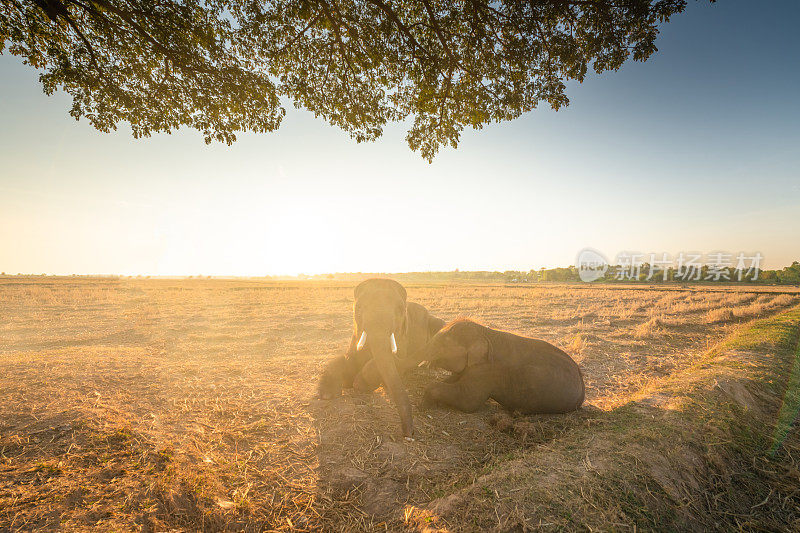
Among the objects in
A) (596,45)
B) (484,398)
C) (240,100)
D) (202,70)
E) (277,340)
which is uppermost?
(596,45)

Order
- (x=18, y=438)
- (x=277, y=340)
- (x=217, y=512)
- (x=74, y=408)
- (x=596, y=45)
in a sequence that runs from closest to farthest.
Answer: (x=217, y=512) → (x=18, y=438) → (x=74, y=408) → (x=596, y=45) → (x=277, y=340)

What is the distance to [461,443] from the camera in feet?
13.8

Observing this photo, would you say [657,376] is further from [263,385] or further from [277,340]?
[277,340]

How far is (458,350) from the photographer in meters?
5.25

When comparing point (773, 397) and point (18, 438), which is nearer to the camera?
point (18, 438)

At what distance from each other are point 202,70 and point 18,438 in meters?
6.71

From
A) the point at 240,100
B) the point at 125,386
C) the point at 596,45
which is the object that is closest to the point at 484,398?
the point at 125,386

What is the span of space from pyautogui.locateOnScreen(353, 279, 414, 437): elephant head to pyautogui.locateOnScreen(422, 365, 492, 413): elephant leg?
2.60ft

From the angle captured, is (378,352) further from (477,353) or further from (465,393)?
(477,353)

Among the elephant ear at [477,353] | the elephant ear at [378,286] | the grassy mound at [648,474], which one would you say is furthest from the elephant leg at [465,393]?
the elephant ear at [378,286]

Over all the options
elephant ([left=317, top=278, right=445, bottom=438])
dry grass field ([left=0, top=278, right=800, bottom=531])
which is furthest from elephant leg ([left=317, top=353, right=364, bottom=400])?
dry grass field ([left=0, top=278, right=800, bottom=531])

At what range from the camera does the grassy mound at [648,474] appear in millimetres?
2645

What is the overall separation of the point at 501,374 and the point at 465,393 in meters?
0.69

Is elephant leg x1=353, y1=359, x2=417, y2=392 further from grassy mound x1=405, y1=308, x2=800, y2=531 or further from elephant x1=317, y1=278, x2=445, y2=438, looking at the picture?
grassy mound x1=405, y1=308, x2=800, y2=531
